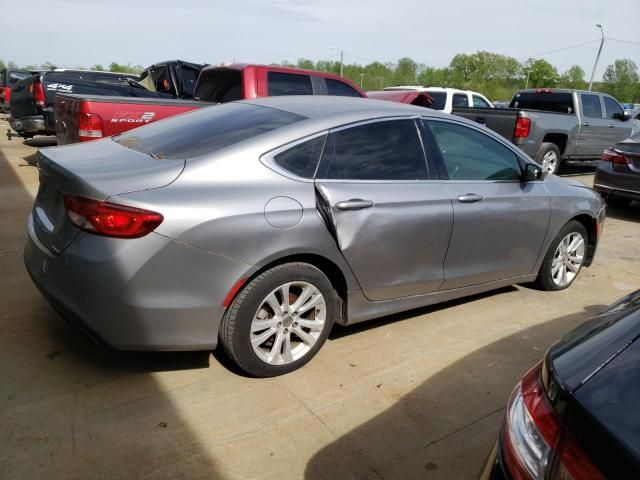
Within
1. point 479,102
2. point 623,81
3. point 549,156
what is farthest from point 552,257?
point 623,81

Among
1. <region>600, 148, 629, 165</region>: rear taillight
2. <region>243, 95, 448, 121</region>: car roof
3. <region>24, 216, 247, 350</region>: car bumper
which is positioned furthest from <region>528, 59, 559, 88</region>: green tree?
<region>24, 216, 247, 350</region>: car bumper

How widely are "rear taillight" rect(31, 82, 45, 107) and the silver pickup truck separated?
7.82 m

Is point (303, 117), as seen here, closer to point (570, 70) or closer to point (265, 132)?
point (265, 132)

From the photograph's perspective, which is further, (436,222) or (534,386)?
(436,222)

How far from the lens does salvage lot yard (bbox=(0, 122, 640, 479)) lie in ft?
7.77

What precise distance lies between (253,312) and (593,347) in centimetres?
172

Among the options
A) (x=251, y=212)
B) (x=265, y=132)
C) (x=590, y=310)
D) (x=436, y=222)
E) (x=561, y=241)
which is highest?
(x=265, y=132)

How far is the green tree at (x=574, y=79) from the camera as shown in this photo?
81156 millimetres

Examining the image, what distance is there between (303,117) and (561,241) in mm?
2665

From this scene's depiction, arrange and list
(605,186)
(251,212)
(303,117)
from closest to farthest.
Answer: (251,212), (303,117), (605,186)

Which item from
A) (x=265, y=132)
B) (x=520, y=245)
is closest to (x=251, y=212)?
(x=265, y=132)

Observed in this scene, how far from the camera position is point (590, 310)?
14.5ft

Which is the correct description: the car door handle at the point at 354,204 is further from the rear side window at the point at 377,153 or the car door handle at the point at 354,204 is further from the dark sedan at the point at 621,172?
the dark sedan at the point at 621,172

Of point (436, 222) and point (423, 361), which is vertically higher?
point (436, 222)
